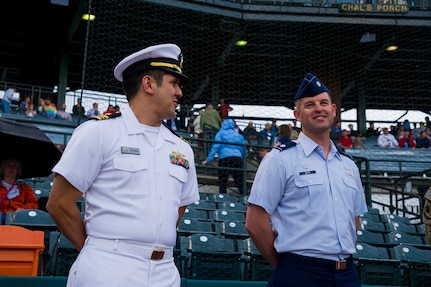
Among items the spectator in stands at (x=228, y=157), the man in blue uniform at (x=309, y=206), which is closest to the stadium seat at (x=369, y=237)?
the spectator in stands at (x=228, y=157)

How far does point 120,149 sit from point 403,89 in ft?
57.4

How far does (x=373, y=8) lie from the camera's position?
16.4 m

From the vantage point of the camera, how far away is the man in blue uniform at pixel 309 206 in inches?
106

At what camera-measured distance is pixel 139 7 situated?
1455 cm

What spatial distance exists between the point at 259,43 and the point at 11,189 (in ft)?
43.7

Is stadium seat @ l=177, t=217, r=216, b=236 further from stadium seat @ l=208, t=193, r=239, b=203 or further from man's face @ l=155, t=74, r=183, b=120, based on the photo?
man's face @ l=155, t=74, r=183, b=120

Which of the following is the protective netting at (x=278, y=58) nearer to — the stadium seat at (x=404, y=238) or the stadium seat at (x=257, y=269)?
the stadium seat at (x=404, y=238)

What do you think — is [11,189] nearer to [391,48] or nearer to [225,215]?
[225,215]

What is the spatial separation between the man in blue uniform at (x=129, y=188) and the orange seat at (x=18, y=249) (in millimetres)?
1621

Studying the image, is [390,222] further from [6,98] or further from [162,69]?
[6,98]

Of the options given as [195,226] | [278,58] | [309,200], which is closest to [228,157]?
[195,226]

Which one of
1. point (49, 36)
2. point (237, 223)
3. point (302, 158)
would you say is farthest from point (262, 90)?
point (302, 158)

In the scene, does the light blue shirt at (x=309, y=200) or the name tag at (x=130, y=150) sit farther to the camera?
the light blue shirt at (x=309, y=200)

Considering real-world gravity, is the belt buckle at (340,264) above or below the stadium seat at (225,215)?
below
